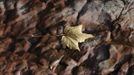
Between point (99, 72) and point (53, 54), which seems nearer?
point (99, 72)

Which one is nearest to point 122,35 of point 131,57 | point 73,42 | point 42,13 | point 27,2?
point 131,57

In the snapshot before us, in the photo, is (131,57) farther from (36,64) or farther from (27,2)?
(27,2)

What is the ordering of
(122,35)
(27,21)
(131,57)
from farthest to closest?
(27,21)
(122,35)
(131,57)

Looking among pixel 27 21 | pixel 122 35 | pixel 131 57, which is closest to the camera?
pixel 131 57
